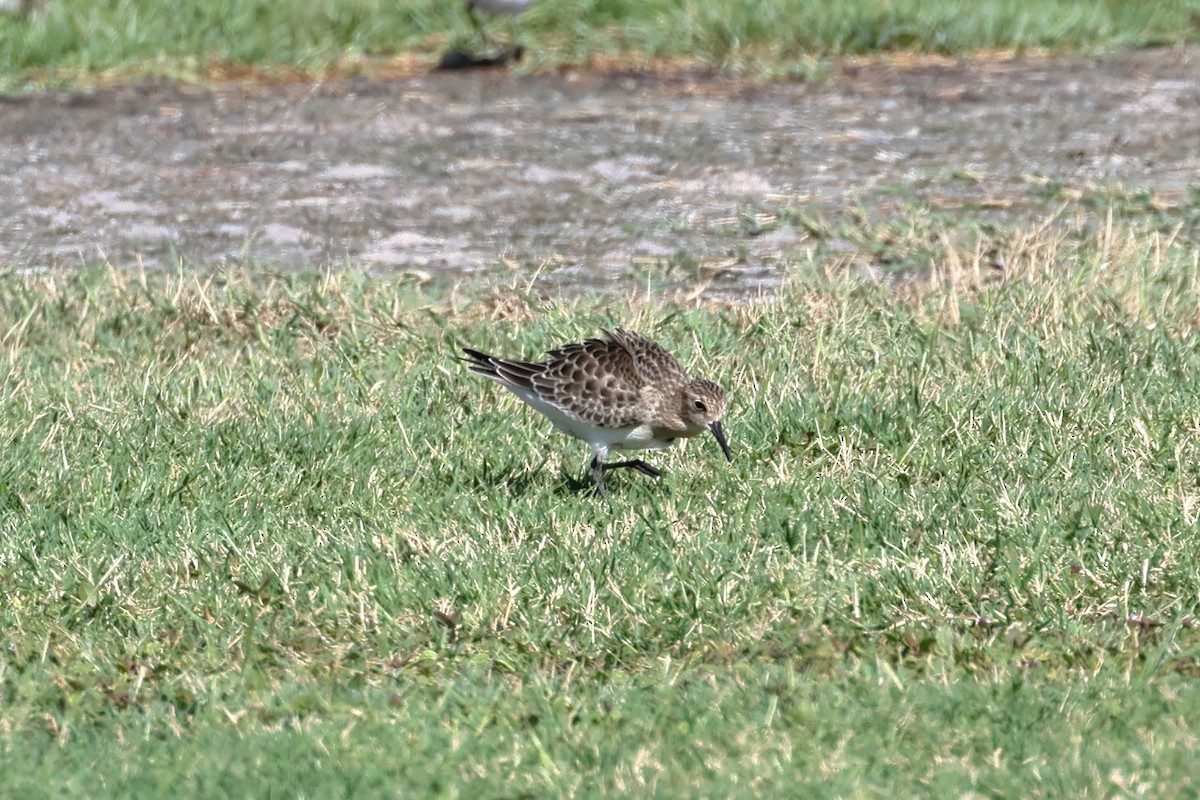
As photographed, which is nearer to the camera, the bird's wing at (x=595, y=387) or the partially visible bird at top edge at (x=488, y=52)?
the bird's wing at (x=595, y=387)

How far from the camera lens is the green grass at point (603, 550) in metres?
5.18

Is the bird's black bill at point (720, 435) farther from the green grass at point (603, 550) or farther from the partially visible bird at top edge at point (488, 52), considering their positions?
the partially visible bird at top edge at point (488, 52)

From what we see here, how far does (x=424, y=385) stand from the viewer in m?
8.79

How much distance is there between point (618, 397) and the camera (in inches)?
287

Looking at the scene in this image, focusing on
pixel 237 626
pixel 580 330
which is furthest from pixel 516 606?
pixel 580 330

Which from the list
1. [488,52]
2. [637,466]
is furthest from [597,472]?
[488,52]

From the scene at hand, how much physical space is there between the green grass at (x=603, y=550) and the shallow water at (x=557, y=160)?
4.79 feet

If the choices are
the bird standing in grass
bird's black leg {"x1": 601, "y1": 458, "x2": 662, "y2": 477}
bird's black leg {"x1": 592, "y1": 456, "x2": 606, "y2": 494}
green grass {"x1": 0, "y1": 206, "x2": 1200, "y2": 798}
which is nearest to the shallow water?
the bird standing in grass

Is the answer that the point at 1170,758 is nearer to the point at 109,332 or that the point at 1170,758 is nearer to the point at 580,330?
the point at 580,330

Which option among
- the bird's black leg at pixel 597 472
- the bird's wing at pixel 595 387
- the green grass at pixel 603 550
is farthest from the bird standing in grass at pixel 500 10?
the bird's black leg at pixel 597 472

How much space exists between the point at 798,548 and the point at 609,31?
9.61m

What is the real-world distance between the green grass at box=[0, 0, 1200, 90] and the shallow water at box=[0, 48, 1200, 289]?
383 millimetres

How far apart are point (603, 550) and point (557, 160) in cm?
680

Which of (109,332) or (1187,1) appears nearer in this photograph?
(109,332)
